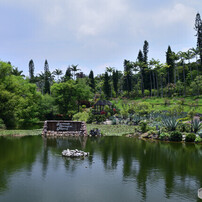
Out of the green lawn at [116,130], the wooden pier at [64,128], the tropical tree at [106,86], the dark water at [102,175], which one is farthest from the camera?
the tropical tree at [106,86]

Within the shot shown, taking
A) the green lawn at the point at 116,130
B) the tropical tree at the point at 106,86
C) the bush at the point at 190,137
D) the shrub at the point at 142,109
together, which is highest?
the tropical tree at the point at 106,86

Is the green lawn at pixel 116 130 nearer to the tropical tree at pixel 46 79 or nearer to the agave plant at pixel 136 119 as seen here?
the agave plant at pixel 136 119

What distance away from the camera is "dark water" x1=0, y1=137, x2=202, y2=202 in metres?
9.12

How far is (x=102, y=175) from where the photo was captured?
11.8m

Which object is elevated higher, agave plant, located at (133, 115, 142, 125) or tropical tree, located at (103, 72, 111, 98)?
tropical tree, located at (103, 72, 111, 98)

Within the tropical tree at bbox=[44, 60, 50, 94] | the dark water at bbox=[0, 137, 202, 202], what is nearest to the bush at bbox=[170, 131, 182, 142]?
the dark water at bbox=[0, 137, 202, 202]

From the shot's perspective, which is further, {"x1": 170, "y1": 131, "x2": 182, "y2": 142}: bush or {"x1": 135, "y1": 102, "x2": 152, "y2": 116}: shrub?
{"x1": 135, "y1": 102, "x2": 152, "y2": 116}: shrub

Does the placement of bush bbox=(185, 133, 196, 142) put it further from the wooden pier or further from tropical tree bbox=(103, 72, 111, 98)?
tropical tree bbox=(103, 72, 111, 98)

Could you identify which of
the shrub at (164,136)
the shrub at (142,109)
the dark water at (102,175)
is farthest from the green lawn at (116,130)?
the dark water at (102,175)

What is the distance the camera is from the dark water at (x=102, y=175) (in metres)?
9.12

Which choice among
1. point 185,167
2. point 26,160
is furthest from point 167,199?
point 26,160

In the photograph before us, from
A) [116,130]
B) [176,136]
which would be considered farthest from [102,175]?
[116,130]

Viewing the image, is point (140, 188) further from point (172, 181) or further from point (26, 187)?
point (26, 187)

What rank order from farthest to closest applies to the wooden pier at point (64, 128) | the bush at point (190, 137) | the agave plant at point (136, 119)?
the agave plant at point (136, 119) < the wooden pier at point (64, 128) < the bush at point (190, 137)
